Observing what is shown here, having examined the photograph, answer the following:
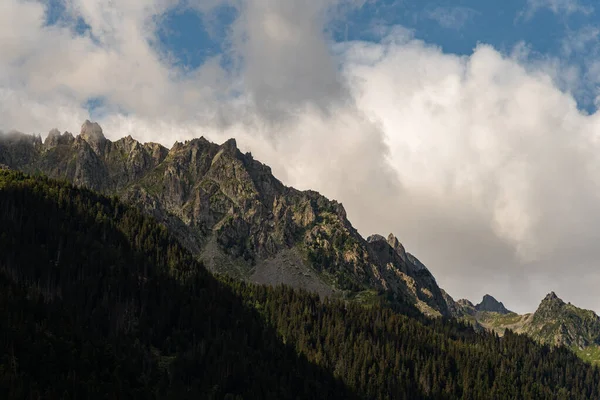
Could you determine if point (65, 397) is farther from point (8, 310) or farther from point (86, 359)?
point (8, 310)

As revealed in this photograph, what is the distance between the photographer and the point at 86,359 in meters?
186

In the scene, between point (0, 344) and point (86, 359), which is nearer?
point (0, 344)

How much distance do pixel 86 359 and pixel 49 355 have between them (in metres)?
11.4

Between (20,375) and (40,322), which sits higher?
(40,322)

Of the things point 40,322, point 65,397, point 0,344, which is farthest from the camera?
point 40,322

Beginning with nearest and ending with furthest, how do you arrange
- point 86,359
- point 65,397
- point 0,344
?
1. point 65,397
2. point 0,344
3. point 86,359

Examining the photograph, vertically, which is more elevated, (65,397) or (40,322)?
(40,322)

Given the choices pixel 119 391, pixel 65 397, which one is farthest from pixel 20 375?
pixel 119 391

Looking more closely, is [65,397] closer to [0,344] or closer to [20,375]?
[20,375]

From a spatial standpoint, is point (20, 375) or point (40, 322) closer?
point (20, 375)

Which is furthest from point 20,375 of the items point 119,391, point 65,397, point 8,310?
point 8,310

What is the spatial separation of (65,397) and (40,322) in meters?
47.9

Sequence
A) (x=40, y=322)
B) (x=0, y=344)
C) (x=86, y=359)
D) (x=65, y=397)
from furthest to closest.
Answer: (x=40, y=322) < (x=86, y=359) < (x=0, y=344) < (x=65, y=397)

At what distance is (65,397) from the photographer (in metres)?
158
